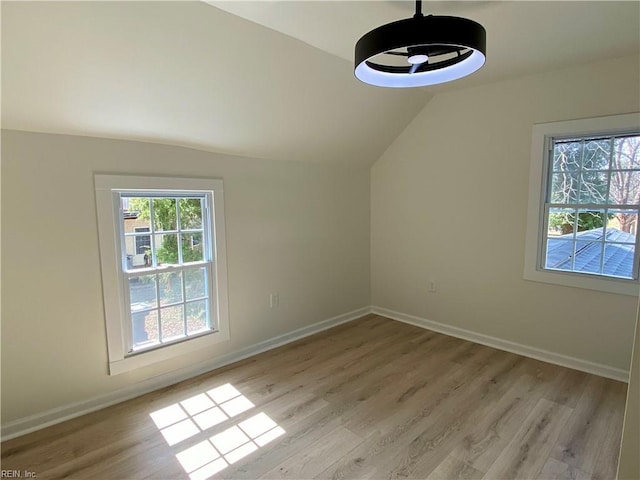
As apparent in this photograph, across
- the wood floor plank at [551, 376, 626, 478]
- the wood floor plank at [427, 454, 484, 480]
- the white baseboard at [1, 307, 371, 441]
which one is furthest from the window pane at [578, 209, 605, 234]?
the white baseboard at [1, 307, 371, 441]

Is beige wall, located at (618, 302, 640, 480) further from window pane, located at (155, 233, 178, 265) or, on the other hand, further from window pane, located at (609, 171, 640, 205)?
window pane, located at (155, 233, 178, 265)

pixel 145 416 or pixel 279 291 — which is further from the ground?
pixel 279 291

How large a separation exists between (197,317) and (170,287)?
365mm

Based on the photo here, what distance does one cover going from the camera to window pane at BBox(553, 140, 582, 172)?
2.95 m

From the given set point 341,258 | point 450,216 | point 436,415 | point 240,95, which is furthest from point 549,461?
point 240,95

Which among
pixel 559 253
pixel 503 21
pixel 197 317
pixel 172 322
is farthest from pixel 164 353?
pixel 559 253

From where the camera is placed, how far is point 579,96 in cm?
283

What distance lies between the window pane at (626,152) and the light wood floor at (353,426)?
1.68 meters

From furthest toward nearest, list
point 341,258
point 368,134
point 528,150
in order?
1. point 341,258
2. point 368,134
3. point 528,150

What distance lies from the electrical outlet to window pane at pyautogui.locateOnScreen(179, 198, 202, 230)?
0.98 m

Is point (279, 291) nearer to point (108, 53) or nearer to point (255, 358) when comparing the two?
point (255, 358)

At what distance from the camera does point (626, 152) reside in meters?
2.73

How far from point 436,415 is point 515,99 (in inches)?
106

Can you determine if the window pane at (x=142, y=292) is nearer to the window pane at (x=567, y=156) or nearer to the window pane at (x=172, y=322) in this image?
the window pane at (x=172, y=322)
